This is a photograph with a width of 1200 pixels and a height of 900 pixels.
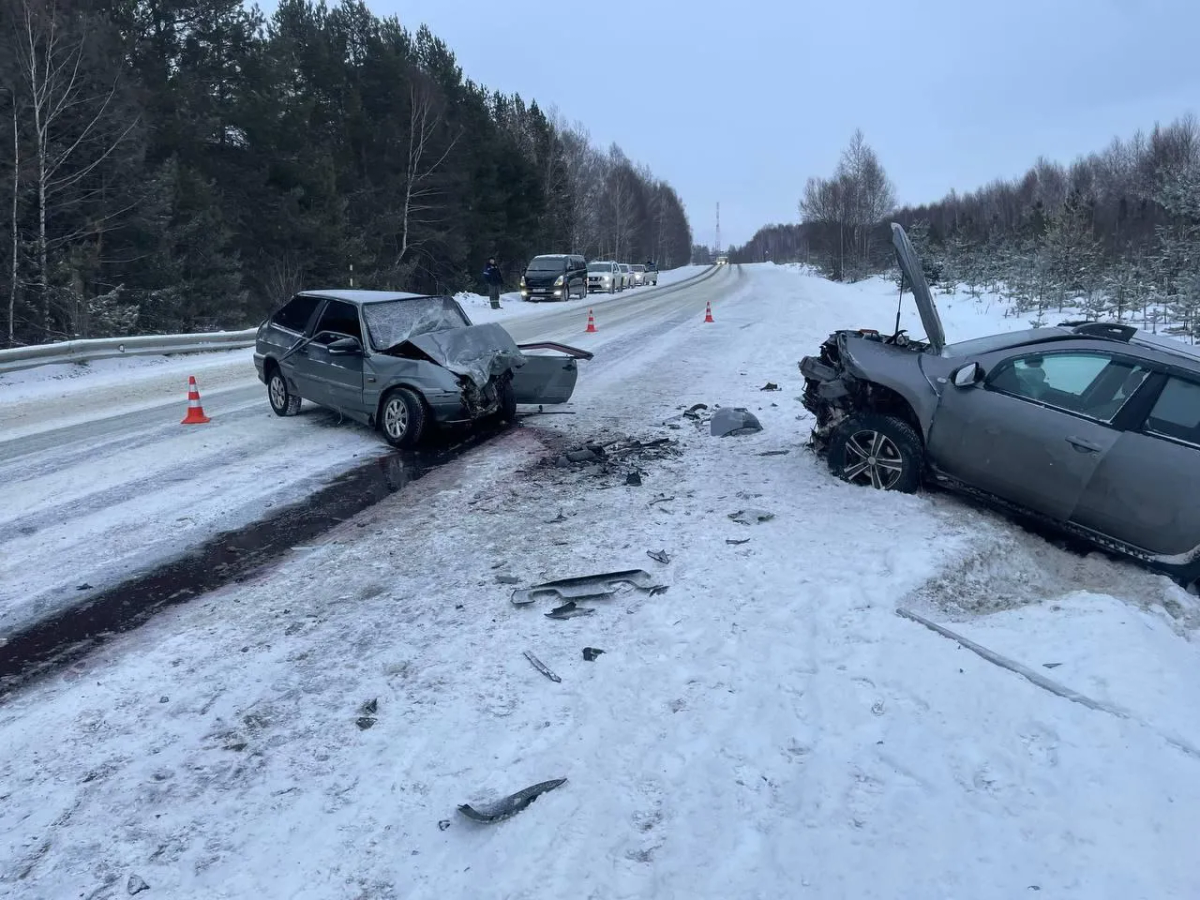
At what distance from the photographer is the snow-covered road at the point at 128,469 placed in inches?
215

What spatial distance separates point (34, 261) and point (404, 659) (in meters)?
19.1

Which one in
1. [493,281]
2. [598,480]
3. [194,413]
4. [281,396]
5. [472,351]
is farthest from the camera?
[493,281]

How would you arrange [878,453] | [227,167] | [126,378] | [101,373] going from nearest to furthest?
[878,453]
[126,378]
[101,373]
[227,167]

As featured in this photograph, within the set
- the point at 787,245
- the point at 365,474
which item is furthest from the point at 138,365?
the point at 787,245

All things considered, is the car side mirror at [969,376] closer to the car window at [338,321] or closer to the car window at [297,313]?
the car window at [338,321]

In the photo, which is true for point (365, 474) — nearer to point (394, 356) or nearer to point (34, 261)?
point (394, 356)

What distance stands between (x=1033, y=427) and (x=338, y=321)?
7.57 meters

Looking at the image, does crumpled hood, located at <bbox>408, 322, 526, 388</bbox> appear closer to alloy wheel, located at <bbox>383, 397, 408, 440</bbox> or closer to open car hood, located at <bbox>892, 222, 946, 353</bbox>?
alloy wheel, located at <bbox>383, 397, 408, 440</bbox>

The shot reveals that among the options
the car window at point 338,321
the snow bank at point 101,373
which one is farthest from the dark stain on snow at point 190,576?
the snow bank at point 101,373

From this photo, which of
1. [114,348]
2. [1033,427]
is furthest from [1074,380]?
[114,348]

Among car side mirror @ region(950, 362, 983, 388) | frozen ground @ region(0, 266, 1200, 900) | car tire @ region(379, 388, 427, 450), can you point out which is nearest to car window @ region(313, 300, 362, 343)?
car tire @ region(379, 388, 427, 450)

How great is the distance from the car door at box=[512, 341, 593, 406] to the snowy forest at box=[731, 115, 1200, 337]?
4.61 metres

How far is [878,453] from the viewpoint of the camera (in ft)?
21.5

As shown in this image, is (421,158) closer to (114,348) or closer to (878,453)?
(114,348)
